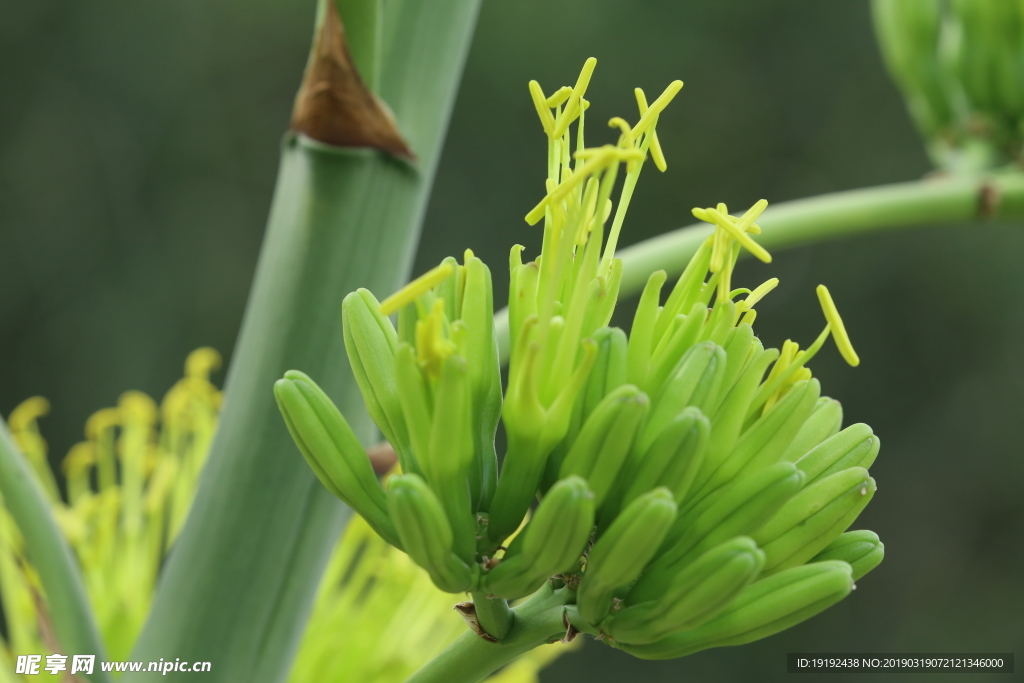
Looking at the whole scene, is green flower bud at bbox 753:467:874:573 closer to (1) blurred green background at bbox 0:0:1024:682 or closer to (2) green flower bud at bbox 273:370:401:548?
(2) green flower bud at bbox 273:370:401:548

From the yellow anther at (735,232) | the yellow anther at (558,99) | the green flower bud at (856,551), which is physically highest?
the yellow anther at (558,99)

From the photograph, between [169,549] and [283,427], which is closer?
[283,427]

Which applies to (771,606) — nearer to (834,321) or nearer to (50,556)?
(834,321)

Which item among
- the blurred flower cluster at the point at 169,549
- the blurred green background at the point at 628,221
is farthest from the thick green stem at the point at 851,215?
the blurred green background at the point at 628,221

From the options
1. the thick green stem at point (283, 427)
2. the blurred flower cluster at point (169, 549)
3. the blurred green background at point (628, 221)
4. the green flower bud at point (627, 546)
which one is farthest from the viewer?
the blurred green background at point (628, 221)

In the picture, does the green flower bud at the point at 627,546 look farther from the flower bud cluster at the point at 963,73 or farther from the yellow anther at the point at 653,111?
the flower bud cluster at the point at 963,73

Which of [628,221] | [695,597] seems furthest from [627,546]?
[628,221]

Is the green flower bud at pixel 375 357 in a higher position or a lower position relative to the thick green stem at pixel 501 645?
higher
